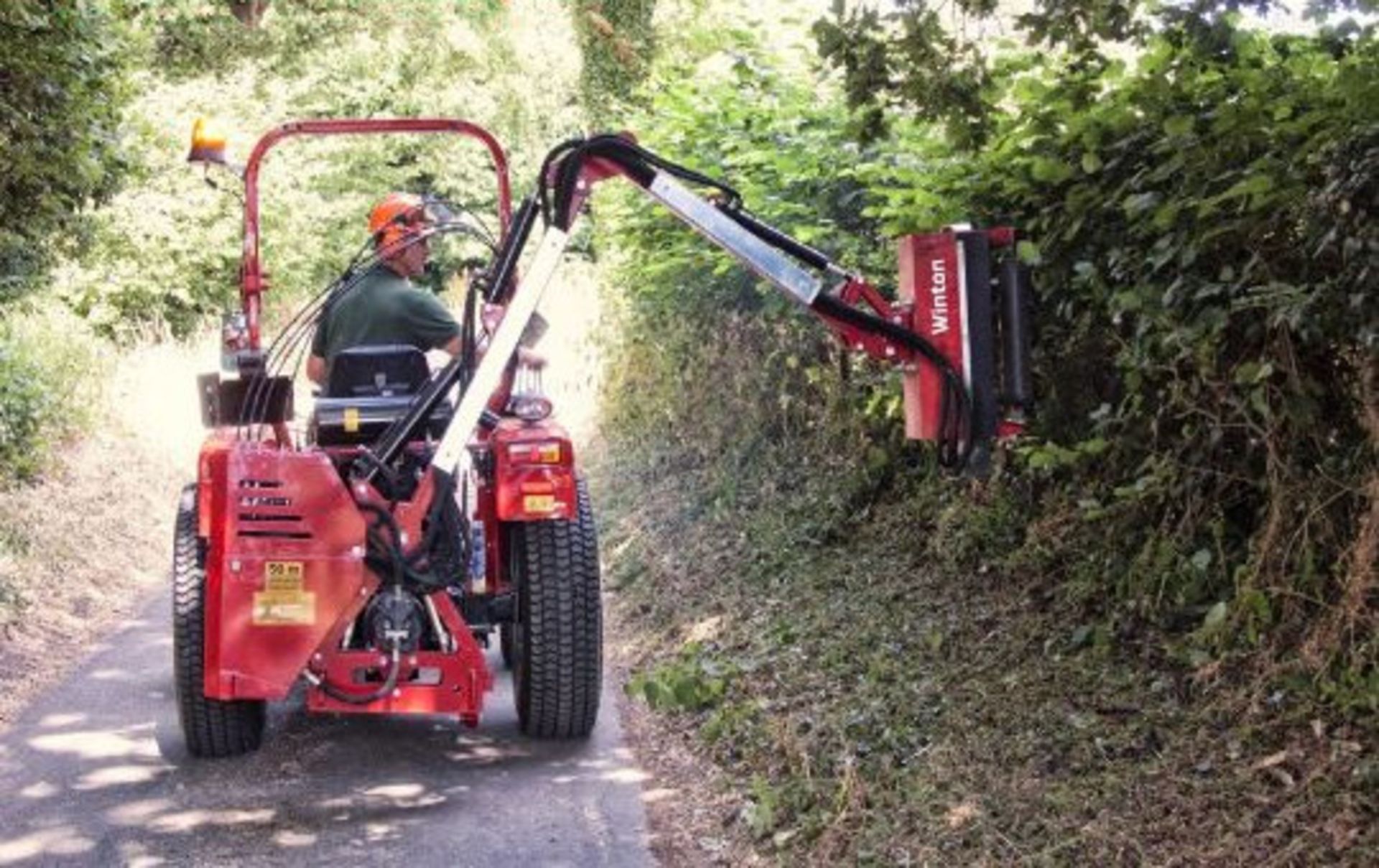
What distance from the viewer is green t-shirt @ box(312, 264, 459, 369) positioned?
21.9 ft

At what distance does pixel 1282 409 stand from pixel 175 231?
53.9 feet

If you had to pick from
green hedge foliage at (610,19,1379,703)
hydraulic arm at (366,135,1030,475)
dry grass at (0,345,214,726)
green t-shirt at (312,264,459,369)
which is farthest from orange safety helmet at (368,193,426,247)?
dry grass at (0,345,214,726)

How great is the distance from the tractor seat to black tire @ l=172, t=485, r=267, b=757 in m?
0.71

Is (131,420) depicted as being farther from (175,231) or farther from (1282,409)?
(1282,409)

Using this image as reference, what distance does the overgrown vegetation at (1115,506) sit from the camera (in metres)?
4.03

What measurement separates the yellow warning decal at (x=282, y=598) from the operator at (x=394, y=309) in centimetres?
150

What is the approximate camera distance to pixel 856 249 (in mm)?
7227

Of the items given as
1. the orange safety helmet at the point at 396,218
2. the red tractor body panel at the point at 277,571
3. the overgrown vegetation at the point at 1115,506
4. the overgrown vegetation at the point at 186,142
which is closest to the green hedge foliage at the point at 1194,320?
the overgrown vegetation at the point at 1115,506

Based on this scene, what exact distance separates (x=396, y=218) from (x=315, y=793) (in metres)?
2.35

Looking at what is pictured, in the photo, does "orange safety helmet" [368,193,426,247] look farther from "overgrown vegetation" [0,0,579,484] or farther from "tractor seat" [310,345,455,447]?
"overgrown vegetation" [0,0,579,484]

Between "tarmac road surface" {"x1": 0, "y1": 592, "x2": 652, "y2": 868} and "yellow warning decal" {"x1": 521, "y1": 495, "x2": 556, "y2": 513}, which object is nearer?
"tarmac road surface" {"x1": 0, "y1": 592, "x2": 652, "y2": 868}

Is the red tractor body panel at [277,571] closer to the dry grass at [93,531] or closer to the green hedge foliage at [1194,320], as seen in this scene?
the dry grass at [93,531]

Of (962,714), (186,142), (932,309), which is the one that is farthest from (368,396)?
(186,142)

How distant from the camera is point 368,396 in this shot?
20.5 feet
